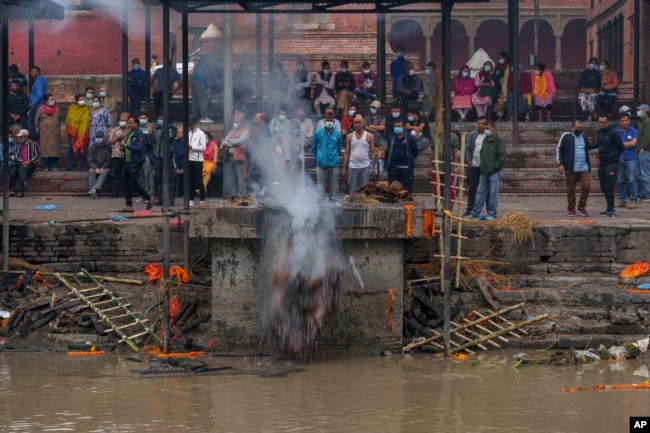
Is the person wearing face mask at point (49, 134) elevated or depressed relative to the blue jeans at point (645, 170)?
elevated

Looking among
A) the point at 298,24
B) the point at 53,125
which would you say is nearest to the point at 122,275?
the point at 53,125

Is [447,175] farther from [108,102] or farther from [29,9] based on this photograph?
[108,102]

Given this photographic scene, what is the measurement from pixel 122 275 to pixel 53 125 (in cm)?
798

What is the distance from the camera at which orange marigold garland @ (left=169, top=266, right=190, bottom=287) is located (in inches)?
637

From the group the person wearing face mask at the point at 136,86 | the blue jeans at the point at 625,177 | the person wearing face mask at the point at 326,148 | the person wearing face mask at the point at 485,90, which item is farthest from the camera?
the person wearing face mask at the point at 136,86

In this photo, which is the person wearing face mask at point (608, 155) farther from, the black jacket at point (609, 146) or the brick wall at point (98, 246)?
the brick wall at point (98, 246)

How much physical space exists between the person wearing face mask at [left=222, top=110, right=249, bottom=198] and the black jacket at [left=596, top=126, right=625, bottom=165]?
5320 mm

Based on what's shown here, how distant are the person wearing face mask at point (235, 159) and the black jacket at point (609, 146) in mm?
5320

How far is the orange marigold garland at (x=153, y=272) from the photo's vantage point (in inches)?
647

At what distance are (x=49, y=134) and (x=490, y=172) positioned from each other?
9462 mm

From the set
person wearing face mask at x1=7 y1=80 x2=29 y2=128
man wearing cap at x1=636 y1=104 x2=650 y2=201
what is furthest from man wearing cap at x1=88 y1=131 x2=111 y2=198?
man wearing cap at x1=636 y1=104 x2=650 y2=201

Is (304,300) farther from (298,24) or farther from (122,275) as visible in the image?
(298,24)

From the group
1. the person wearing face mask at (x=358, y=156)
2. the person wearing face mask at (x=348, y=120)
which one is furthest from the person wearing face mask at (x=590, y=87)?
the person wearing face mask at (x=358, y=156)

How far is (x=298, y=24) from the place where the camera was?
29281 mm
